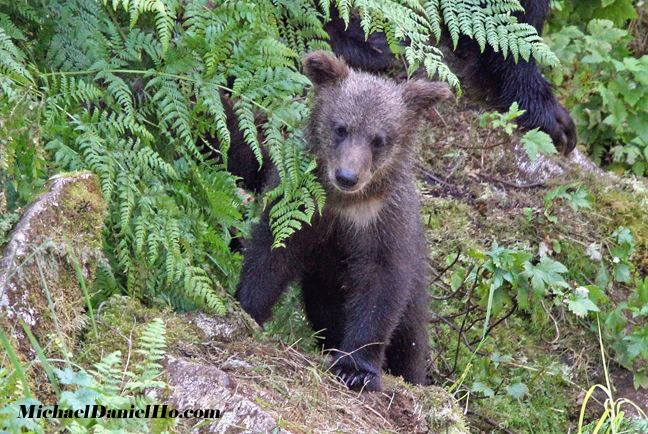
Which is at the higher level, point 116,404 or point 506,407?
point 116,404

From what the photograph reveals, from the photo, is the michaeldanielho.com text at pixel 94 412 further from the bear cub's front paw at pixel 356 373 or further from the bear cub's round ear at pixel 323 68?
the bear cub's round ear at pixel 323 68

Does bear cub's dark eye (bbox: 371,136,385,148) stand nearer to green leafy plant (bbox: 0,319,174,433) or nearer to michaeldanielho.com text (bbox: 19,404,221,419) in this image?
green leafy plant (bbox: 0,319,174,433)

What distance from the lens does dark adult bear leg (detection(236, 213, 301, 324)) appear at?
501 cm

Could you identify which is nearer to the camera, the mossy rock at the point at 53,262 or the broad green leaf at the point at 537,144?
the mossy rock at the point at 53,262

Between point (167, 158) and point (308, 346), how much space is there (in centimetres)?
143

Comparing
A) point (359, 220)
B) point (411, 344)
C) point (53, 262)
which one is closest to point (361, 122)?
point (359, 220)

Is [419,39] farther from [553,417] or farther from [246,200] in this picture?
[553,417]

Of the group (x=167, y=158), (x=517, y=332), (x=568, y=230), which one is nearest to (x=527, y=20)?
(x=568, y=230)

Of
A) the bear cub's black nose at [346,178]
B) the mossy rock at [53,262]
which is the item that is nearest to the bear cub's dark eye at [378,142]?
the bear cub's black nose at [346,178]

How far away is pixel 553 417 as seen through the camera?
6.24 meters

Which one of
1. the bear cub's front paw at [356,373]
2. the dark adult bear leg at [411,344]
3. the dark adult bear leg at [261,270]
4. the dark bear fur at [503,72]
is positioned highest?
the dark bear fur at [503,72]

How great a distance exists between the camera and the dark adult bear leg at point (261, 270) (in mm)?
5008

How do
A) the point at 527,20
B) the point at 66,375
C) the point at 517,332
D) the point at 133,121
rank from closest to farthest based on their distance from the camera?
the point at 66,375
the point at 133,121
the point at 517,332
the point at 527,20

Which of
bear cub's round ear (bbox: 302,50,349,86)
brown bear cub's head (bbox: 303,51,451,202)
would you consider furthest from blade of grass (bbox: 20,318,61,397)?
bear cub's round ear (bbox: 302,50,349,86)
